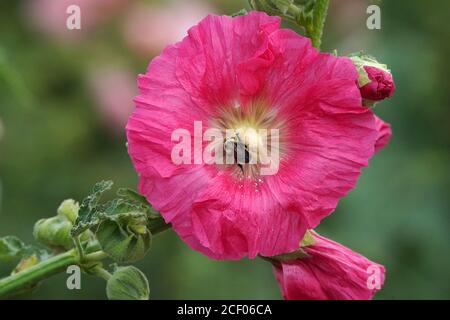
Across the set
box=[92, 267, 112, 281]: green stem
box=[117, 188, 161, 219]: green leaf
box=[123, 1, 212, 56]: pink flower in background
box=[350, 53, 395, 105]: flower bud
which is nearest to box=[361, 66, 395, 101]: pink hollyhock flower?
box=[350, 53, 395, 105]: flower bud

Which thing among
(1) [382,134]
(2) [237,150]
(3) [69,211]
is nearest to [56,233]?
(3) [69,211]

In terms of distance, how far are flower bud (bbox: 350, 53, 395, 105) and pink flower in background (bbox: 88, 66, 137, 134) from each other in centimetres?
123

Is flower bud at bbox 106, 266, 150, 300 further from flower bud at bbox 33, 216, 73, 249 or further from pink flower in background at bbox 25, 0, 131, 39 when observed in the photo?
pink flower in background at bbox 25, 0, 131, 39

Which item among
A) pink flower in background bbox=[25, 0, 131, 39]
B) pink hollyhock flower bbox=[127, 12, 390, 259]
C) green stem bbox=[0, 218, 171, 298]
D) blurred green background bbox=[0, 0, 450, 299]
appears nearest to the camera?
pink hollyhock flower bbox=[127, 12, 390, 259]

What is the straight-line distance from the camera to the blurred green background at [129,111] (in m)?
2.24

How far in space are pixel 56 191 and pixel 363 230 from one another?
0.70m

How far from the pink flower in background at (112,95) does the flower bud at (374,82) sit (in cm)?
123

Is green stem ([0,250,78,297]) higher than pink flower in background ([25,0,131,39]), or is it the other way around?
pink flower in background ([25,0,131,39])

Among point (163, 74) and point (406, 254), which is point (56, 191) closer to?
point (406, 254)

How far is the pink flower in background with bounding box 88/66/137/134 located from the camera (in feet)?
7.64

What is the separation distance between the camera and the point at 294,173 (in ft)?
3.73

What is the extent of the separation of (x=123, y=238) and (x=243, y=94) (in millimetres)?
199

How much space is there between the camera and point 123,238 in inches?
44.9
